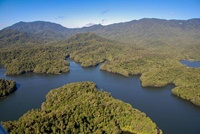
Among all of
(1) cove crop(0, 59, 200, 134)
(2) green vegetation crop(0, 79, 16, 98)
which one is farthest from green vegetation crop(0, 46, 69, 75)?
(2) green vegetation crop(0, 79, 16, 98)

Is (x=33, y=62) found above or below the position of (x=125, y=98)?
above

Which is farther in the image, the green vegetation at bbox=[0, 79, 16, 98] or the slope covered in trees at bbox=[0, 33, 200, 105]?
the slope covered in trees at bbox=[0, 33, 200, 105]

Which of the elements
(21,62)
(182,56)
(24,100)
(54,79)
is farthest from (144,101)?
(182,56)

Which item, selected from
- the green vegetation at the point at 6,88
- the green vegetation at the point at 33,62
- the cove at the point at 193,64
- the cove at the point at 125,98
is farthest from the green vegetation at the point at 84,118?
the cove at the point at 193,64

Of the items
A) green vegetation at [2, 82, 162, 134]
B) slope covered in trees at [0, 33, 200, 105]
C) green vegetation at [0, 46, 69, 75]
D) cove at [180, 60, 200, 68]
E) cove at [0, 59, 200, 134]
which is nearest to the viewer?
green vegetation at [2, 82, 162, 134]

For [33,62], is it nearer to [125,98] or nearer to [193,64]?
[125,98]

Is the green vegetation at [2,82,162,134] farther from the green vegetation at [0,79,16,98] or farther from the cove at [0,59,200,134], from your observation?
the green vegetation at [0,79,16,98]

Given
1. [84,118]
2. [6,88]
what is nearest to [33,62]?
[6,88]
